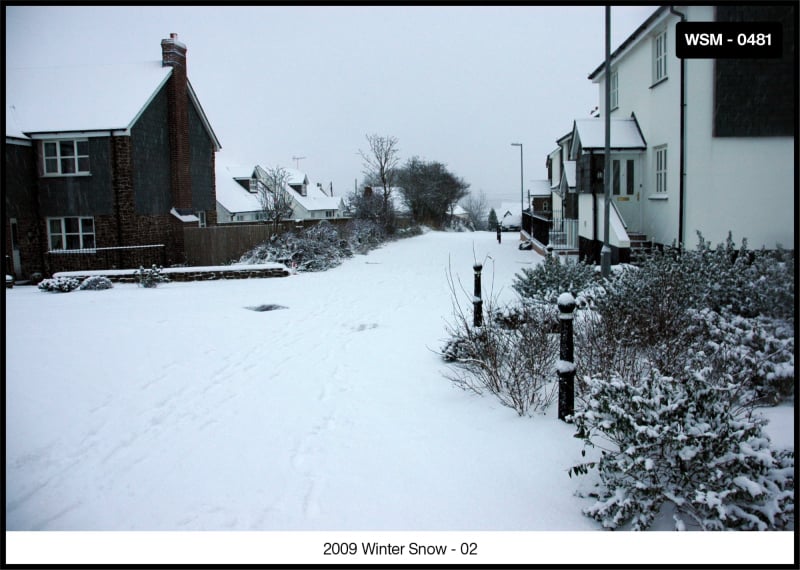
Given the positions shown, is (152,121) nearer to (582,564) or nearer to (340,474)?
(340,474)

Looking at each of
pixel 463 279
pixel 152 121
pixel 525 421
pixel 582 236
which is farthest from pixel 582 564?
pixel 152 121

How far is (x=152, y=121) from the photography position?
70.5ft

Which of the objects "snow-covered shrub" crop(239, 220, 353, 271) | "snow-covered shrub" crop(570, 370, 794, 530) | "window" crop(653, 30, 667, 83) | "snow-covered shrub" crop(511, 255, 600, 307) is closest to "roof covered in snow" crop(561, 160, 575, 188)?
"window" crop(653, 30, 667, 83)

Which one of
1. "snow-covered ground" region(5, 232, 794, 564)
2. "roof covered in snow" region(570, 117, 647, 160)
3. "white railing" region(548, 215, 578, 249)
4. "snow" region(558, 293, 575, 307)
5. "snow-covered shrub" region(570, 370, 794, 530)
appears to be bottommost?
"snow-covered ground" region(5, 232, 794, 564)

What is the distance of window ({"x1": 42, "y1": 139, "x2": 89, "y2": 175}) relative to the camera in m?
20.9

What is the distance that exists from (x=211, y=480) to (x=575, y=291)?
5.80 m

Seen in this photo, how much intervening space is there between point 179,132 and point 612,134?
1497cm

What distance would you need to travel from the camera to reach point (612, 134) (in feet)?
56.4

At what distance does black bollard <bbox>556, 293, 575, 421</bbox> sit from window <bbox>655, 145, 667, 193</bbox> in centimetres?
1236

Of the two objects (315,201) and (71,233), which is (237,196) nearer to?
(315,201)

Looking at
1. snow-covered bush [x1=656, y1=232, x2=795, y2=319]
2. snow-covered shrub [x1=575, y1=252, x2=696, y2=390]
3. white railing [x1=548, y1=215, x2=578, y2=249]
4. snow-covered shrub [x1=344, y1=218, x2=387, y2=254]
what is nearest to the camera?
snow-covered shrub [x1=575, y1=252, x2=696, y2=390]

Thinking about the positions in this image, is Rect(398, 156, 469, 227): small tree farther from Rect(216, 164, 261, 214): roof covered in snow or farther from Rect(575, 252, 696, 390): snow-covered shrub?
Rect(575, 252, 696, 390): snow-covered shrub

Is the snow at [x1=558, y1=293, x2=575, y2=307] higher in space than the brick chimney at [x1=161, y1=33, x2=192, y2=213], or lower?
lower

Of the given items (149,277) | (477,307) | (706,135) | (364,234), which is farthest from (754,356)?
(364,234)
